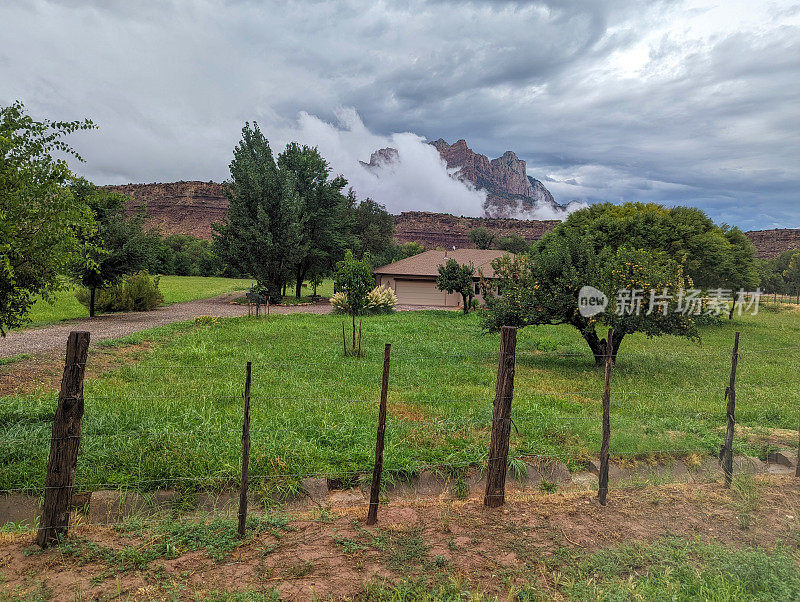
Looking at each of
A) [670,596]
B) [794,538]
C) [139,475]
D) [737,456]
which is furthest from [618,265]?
[139,475]

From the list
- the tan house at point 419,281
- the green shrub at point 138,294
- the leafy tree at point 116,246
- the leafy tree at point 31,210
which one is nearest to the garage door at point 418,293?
the tan house at point 419,281

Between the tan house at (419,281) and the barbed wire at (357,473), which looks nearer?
the barbed wire at (357,473)

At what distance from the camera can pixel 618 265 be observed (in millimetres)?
12297

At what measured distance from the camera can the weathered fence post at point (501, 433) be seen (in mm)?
5012

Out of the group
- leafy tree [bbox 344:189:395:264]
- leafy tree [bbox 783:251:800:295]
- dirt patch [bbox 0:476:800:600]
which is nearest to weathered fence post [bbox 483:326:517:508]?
dirt patch [bbox 0:476:800:600]

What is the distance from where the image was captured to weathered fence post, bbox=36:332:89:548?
160 inches

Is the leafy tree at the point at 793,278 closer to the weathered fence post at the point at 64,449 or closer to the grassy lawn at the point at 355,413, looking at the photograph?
the grassy lawn at the point at 355,413

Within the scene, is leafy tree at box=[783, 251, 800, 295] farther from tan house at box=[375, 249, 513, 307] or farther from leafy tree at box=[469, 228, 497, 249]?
tan house at box=[375, 249, 513, 307]

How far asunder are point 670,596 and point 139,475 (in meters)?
4.97

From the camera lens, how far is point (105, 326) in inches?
719

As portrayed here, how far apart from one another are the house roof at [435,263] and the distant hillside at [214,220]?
9237 cm

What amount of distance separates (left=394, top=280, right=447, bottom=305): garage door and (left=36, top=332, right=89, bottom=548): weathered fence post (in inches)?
1327

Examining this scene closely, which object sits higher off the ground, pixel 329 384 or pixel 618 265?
pixel 618 265

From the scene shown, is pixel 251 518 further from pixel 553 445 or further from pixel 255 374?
pixel 255 374
